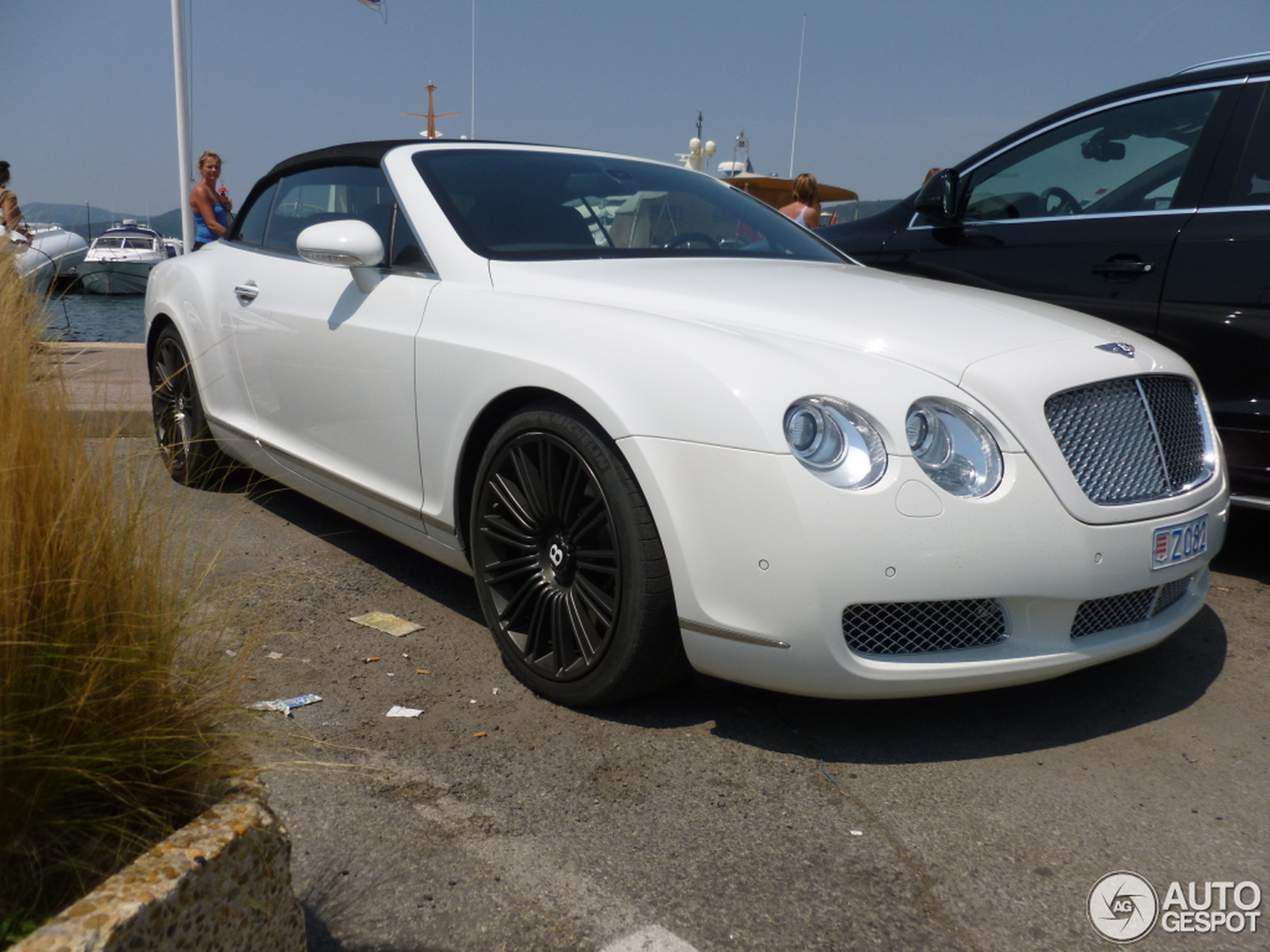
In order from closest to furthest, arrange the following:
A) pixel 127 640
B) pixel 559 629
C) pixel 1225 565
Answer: pixel 127 640, pixel 559 629, pixel 1225 565

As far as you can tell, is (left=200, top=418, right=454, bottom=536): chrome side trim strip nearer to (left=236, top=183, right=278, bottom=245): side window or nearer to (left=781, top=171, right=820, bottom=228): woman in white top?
(left=236, top=183, right=278, bottom=245): side window

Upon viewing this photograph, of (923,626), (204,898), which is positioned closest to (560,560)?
(923,626)

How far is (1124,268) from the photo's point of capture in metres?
4.01

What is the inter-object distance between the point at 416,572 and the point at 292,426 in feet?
2.19

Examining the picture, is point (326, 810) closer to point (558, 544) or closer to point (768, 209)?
point (558, 544)

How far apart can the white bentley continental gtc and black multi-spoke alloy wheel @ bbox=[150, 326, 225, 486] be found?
923 mm

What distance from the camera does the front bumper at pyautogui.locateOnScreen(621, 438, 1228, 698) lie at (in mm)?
2301

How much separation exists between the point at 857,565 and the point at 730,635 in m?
0.33

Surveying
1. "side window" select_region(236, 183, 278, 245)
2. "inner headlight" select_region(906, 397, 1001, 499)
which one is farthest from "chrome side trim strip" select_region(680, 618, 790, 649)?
"side window" select_region(236, 183, 278, 245)

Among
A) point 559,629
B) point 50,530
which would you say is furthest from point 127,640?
point 559,629

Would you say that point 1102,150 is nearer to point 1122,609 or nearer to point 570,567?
point 1122,609

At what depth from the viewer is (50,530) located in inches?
57.9

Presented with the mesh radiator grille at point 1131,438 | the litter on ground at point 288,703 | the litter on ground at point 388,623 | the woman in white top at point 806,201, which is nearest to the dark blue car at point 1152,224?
the mesh radiator grille at point 1131,438

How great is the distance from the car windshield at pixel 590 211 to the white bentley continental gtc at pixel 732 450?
0.02 meters
